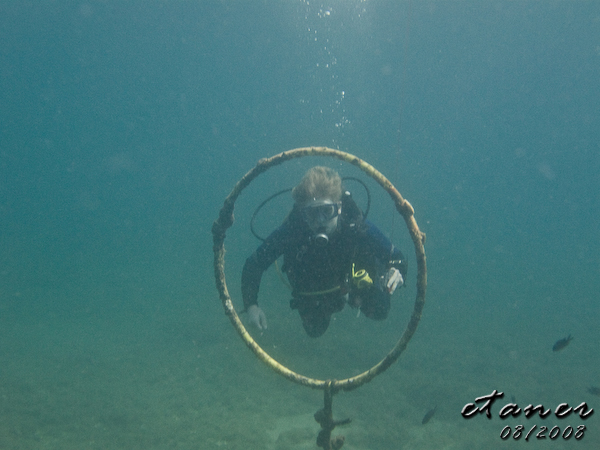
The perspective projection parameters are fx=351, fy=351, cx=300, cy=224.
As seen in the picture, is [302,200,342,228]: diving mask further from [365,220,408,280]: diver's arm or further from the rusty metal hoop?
the rusty metal hoop

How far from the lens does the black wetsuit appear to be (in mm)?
3879

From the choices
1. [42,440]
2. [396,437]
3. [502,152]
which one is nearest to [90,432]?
[42,440]

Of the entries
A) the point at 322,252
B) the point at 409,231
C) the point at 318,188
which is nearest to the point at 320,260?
the point at 322,252

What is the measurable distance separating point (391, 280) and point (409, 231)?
0.79 meters

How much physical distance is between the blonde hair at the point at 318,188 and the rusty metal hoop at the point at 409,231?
2.22 ft

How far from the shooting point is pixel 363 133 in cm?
9225

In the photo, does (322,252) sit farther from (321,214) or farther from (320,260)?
(321,214)

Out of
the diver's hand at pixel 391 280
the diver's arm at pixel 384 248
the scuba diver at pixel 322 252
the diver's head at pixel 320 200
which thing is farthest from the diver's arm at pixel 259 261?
the diver's hand at pixel 391 280

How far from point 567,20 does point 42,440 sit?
67.2 meters

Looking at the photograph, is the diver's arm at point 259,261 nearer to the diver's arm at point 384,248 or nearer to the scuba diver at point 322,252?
the scuba diver at point 322,252

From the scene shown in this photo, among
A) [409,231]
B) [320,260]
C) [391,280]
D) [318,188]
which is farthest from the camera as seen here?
[320,260]

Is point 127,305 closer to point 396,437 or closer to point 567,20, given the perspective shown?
point 396,437

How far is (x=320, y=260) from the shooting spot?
388 cm

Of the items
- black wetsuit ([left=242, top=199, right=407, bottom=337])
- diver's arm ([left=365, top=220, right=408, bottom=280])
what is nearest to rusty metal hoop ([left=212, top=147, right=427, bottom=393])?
black wetsuit ([left=242, top=199, right=407, bottom=337])
